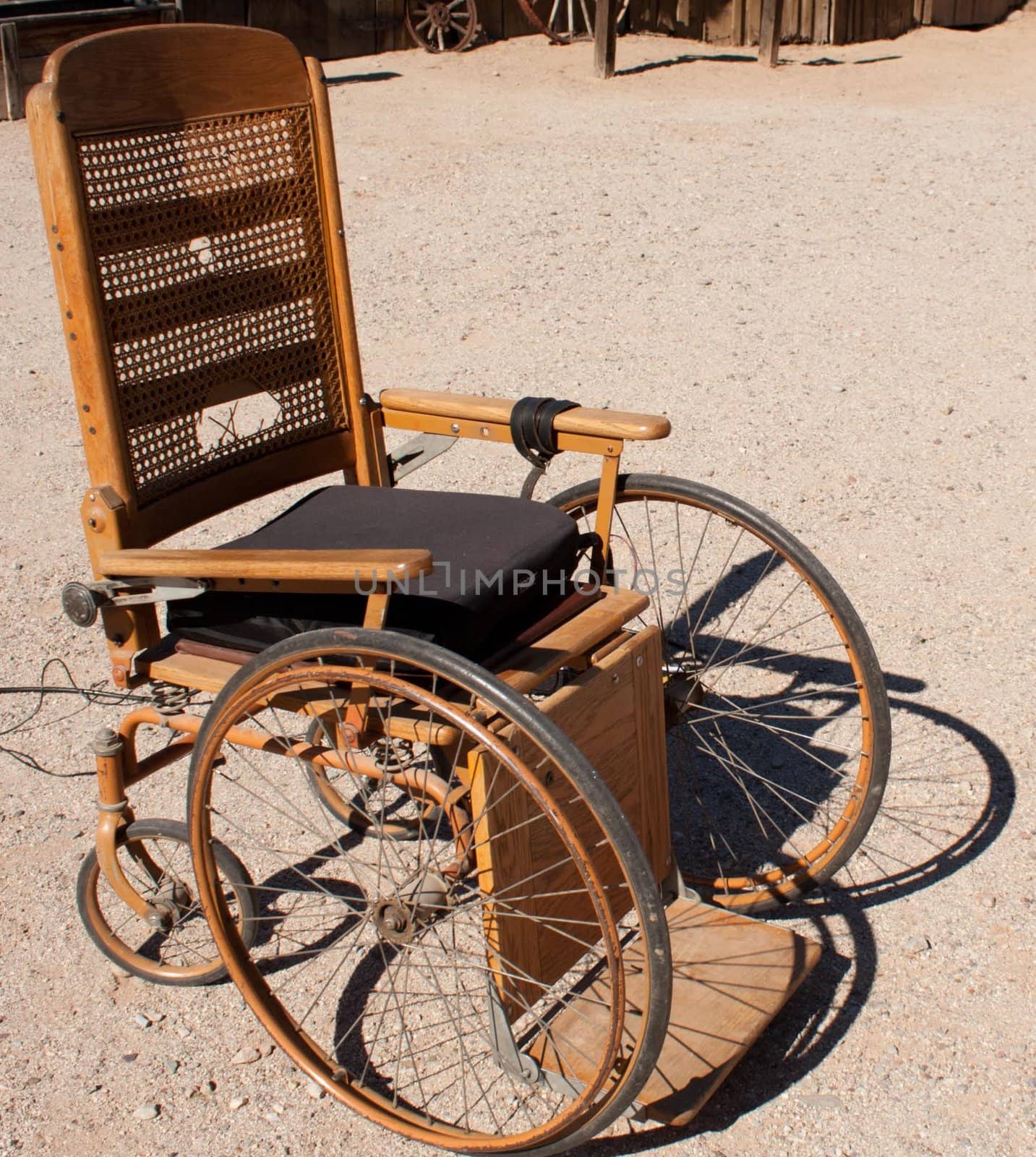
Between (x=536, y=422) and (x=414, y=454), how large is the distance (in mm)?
360

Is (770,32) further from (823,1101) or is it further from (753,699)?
(823,1101)

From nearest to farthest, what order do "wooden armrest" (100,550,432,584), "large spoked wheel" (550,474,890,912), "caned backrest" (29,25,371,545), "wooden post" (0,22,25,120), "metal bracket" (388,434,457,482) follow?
"wooden armrest" (100,550,432,584) < "caned backrest" (29,25,371,545) < "large spoked wheel" (550,474,890,912) < "metal bracket" (388,434,457,482) < "wooden post" (0,22,25,120)

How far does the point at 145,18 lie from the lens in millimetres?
9711

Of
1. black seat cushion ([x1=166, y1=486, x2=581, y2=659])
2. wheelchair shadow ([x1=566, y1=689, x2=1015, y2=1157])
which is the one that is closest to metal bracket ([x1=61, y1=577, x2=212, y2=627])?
black seat cushion ([x1=166, y1=486, x2=581, y2=659])

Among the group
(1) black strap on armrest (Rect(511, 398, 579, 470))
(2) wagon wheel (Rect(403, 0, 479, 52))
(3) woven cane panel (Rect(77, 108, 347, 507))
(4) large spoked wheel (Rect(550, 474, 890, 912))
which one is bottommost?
(4) large spoked wheel (Rect(550, 474, 890, 912))

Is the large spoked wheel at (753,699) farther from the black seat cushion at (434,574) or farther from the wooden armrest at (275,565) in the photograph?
the wooden armrest at (275,565)

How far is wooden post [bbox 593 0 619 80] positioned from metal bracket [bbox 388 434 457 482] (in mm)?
8213

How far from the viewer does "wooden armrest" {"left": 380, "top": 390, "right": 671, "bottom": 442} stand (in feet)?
7.50

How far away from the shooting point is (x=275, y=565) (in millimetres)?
1885

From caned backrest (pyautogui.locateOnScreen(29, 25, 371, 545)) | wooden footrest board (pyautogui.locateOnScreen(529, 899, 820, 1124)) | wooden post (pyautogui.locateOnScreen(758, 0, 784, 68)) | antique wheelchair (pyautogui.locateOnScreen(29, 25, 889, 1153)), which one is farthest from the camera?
wooden post (pyautogui.locateOnScreen(758, 0, 784, 68))

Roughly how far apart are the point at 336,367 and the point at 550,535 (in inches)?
25.6

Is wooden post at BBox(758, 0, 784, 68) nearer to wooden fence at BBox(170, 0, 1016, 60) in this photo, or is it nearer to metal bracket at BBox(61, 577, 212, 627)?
wooden fence at BBox(170, 0, 1016, 60)

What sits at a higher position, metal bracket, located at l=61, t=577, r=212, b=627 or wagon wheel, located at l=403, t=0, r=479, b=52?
metal bracket, located at l=61, t=577, r=212, b=627

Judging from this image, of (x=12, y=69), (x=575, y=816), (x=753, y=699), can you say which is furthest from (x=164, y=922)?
(x=12, y=69)
